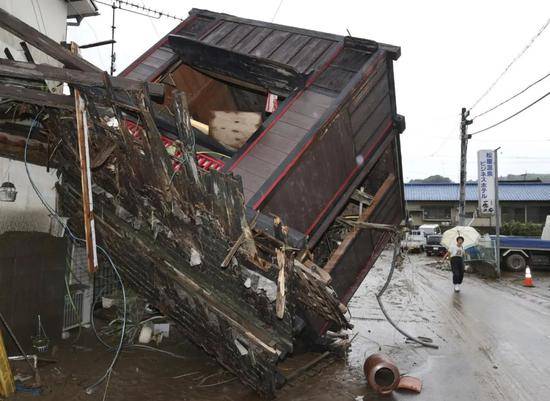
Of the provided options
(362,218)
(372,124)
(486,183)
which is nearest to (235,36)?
(372,124)

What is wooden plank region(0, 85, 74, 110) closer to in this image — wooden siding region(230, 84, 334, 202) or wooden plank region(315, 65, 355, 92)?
wooden siding region(230, 84, 334, 202)

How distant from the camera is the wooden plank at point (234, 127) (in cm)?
564

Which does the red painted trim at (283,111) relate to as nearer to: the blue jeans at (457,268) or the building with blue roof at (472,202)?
the blue jeans at (457,268)

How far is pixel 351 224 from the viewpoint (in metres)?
6.54

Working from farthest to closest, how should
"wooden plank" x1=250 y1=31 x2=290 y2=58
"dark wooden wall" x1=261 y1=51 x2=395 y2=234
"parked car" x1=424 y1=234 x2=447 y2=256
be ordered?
"parked car" x1=424 y1=234 x2=447 y2=256, "wooden plank" x1=250 y1=31 x2=290 y2=58, "dark wooden wall" x1=261 y1=51 x2=395 y2=234

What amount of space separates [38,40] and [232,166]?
7.12 ft

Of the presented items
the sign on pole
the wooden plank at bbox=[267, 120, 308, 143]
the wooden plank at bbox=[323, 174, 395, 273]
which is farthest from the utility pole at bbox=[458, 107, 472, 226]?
the wooden plank at bbox=[267, 120, 308, 143]

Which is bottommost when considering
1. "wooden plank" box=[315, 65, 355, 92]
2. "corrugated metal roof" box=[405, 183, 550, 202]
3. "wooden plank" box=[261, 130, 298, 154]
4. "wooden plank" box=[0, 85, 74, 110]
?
"wooden plank" box=[261, 130, 298, 154]

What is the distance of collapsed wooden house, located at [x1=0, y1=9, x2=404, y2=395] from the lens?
12.9 ft

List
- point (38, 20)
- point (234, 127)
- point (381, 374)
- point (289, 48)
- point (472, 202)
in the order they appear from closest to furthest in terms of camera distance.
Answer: point (381, 374)
point (234, 127)
point (289, 48)
point (38, 20)
point (472, 202)

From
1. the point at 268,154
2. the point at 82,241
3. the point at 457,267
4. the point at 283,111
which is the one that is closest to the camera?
the point at 268,154

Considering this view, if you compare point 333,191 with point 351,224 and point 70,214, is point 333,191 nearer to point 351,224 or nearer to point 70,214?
point 351,224

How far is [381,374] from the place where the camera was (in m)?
5.43

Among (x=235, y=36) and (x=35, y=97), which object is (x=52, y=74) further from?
(x=235, y=36)
